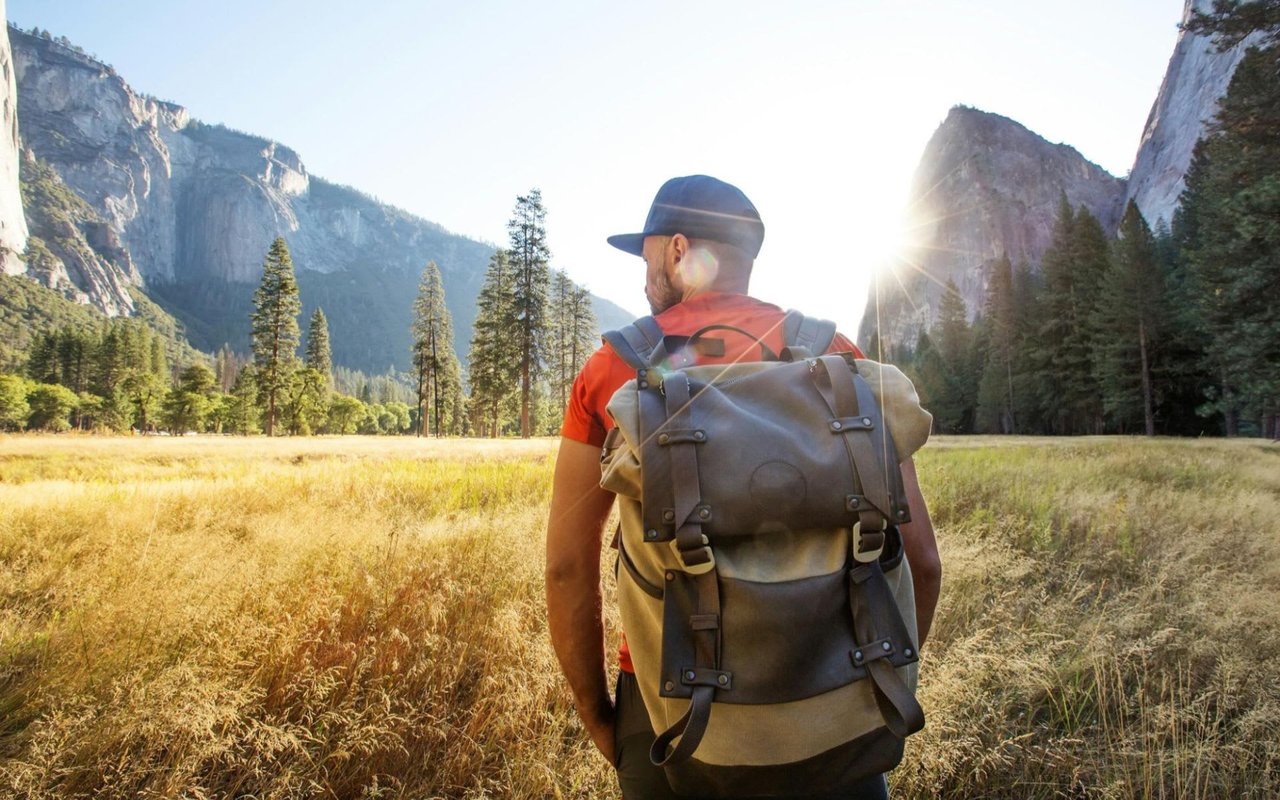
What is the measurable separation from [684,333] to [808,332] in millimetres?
344

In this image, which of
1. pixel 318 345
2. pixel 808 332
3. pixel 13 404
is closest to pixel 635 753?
pixel 808 332

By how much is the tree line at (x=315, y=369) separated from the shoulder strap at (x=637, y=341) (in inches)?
1338

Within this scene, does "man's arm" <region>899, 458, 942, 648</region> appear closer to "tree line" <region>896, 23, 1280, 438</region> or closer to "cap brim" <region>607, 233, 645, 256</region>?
"cap brim" <region>607, 233, 645, 256</region>

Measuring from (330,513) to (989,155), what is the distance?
487ft

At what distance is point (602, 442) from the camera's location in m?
1.53

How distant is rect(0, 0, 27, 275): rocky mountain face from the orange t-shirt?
7596 inches

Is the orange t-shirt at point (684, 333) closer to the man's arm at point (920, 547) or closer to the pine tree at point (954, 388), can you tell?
the man's arm at point (920, 547)

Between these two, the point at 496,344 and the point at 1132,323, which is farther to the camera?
the point at 496,344

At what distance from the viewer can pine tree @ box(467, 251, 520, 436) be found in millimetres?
38000

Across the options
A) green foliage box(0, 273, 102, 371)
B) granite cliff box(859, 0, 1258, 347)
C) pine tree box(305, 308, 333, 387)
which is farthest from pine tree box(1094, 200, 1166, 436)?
green foliage box(0, 273, 102, 371)

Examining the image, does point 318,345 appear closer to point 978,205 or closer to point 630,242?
point 630,242

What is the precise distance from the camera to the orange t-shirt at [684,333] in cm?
146

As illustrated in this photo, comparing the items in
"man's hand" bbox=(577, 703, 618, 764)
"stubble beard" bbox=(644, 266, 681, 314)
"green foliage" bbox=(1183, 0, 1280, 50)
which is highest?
"green foliage" bbox=(1183, 0, 1280, 50)

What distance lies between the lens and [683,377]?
117cm
